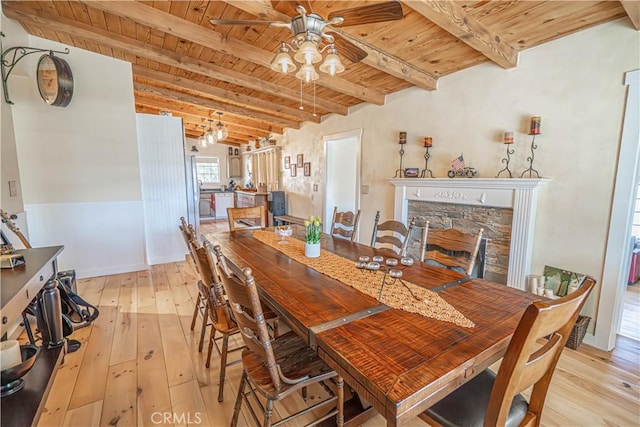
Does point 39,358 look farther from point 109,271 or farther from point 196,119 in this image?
point 196,119

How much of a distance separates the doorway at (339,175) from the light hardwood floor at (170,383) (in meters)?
3.53

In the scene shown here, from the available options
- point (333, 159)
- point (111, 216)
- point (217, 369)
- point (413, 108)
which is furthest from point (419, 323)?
point (333, 159)

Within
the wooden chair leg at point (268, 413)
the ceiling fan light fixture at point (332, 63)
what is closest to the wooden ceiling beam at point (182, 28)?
the ceiling fan light fixture at point (332, 63)

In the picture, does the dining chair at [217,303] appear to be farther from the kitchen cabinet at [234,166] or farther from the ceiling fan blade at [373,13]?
the kitchen cabinet at [234,166]

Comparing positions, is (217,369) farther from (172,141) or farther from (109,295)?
(172,141)

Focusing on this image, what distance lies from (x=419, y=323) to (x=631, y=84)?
2.54m

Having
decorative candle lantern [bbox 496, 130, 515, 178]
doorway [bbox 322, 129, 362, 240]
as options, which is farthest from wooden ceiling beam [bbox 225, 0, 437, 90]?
doorway [bbox 322, 129, 362, 240]

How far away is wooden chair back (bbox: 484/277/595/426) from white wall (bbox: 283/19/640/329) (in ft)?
6.44

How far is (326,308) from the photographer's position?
1.26m

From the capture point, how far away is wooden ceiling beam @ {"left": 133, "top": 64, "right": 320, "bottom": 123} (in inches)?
163

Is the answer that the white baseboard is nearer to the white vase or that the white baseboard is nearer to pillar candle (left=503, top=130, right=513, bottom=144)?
the white vase

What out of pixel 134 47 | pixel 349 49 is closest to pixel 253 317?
pixel 349 49

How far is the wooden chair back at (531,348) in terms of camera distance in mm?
724

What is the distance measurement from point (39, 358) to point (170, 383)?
0.71 metres
